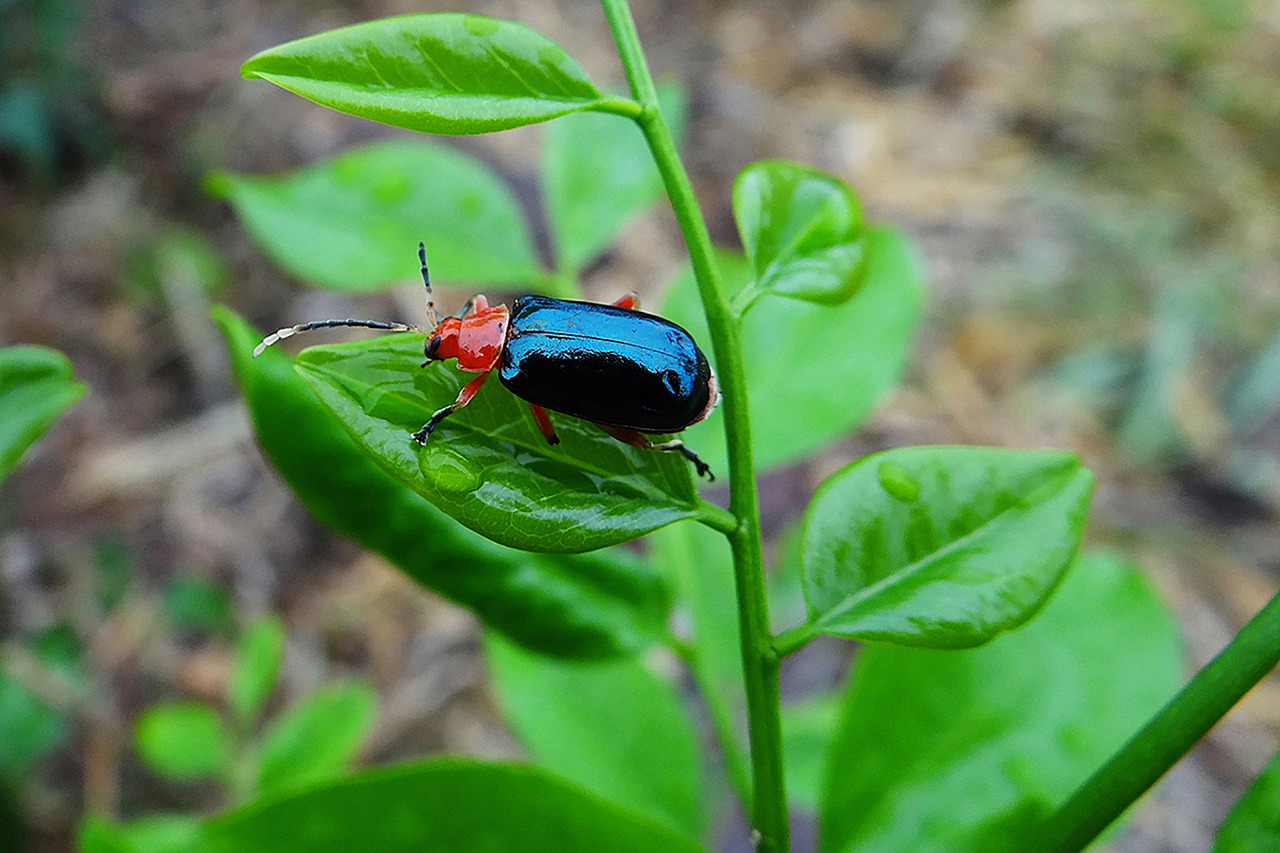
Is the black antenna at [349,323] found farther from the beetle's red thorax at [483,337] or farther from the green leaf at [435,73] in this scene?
the green leaf at [435,73]

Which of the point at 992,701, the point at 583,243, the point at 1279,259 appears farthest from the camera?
the point at 1279,259

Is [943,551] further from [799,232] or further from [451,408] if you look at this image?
[451,408]

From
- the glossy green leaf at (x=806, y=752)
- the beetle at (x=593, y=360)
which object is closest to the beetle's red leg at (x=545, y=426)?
the beetle at (x=593, y=360)

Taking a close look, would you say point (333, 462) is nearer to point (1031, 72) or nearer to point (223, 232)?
point (223, 232)

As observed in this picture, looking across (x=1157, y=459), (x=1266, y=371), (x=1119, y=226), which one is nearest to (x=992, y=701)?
(x=1157, y=459)

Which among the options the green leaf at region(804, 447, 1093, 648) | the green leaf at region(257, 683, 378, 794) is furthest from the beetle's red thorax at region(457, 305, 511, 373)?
the green leaf at region(257, 683, 378, 794)

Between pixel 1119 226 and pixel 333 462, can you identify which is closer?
pixel 333 462
